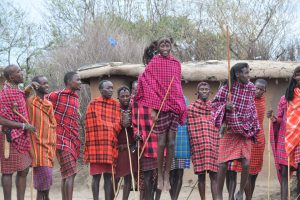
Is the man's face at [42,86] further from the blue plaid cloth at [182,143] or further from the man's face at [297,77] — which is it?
the man's face at [297,77]

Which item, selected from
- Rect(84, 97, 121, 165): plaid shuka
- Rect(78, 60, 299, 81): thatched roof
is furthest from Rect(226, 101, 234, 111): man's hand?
Rect(78, 60, 299, 81): thatched roof

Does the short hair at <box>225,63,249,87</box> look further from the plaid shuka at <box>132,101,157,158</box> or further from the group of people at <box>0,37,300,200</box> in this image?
the plaid shuka at <box>132,101,157,158</box>

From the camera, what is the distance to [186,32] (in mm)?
25234

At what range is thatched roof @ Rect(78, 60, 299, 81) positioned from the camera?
42.6ft

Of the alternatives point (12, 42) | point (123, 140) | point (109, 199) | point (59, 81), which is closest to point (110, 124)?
point (123, 140)

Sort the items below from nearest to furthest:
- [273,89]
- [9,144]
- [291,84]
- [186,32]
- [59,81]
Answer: [9,144], [291,84], [273,89], [59,81], [186,32]

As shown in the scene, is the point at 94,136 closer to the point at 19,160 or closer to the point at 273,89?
the point at 19,160

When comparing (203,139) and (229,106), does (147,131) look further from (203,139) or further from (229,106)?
(229,106)

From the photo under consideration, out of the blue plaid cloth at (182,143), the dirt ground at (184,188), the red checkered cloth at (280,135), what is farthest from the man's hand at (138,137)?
the dirt ground at (184,188)

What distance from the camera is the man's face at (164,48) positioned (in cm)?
810

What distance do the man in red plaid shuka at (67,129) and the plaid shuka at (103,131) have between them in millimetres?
207

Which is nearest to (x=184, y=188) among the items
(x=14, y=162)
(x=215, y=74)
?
(x=215, y=74)

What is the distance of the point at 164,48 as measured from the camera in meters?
8.11

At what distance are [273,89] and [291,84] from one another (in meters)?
4.20
